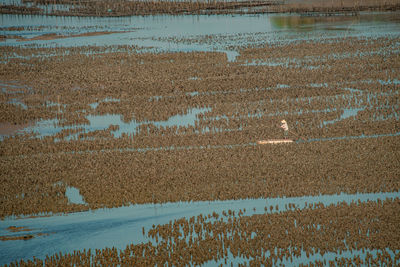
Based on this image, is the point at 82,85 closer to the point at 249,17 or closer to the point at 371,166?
the point at 371,166

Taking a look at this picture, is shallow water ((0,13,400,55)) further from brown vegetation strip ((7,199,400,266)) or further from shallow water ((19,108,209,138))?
brown vegetation strip ((7,199,400,266))

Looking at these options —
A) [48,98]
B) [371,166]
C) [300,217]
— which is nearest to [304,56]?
[48,98]

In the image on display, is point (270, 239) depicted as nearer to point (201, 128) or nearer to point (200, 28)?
point (201, 128)

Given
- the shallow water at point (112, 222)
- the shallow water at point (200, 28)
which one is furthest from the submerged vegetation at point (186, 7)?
the shallow water at point (112, 222)

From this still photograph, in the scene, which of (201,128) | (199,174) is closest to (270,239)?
(199,174)

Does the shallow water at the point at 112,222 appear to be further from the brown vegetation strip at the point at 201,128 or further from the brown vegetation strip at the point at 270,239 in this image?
the brown vegetation strip at the point at 270,239
